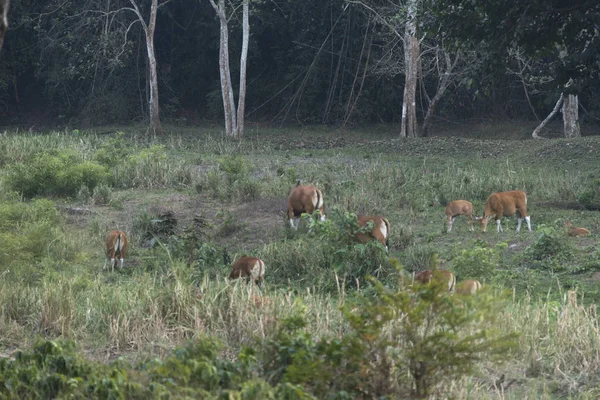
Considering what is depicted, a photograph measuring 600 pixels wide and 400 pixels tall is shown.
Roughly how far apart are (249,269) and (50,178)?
7.86 metres

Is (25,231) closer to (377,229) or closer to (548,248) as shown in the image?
(377,229)

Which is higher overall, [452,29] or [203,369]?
[452,29]

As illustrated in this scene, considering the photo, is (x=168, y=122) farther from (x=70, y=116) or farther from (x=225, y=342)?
(x=225, y=342)

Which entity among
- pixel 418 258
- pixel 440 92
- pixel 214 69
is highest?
pixel 214 69

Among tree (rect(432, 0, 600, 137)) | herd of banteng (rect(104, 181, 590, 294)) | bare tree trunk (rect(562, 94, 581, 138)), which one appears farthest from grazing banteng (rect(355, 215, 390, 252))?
bare tree trunk (rect(562, 94, 581, 138))

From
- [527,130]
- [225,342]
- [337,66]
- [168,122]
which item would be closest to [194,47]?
[168,122]

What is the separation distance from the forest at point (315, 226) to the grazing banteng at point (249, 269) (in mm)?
25

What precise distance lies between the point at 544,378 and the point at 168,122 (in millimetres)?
32141

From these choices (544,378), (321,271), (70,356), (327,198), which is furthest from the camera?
(327,198)

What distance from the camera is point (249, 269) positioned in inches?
409

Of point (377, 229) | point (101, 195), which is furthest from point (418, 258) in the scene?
point (101, 195)

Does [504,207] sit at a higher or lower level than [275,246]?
higher

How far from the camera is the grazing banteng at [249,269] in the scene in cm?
1038

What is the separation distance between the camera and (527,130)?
34.1m
